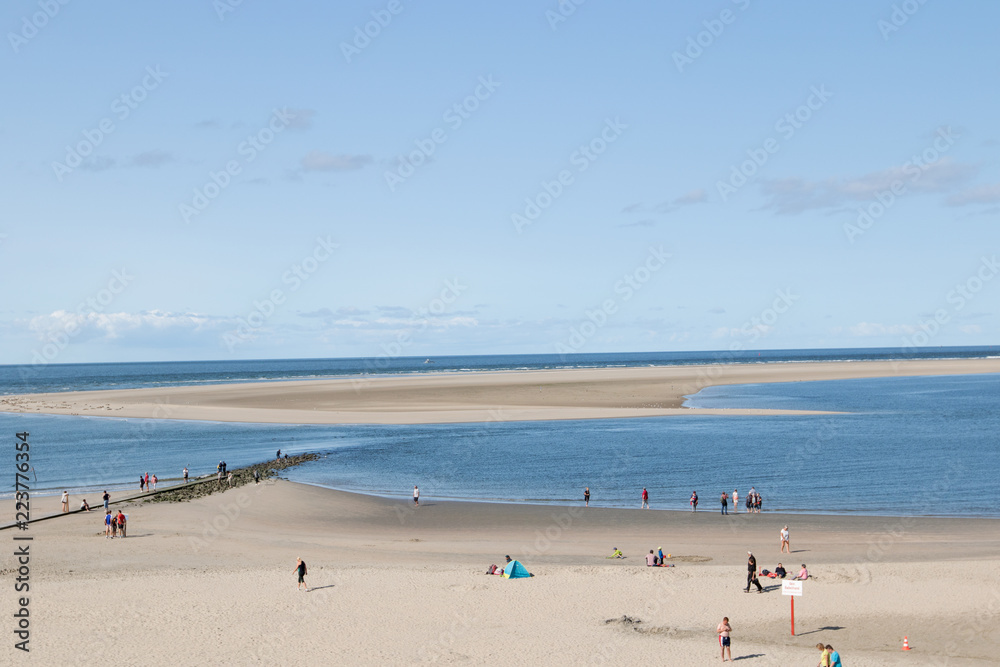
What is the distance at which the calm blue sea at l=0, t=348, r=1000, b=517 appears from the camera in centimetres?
4747

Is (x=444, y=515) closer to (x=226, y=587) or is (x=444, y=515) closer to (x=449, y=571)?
(x=449, y=571)

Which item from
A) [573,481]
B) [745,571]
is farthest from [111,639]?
[573,481]

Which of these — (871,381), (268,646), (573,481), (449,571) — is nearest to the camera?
(268,646)

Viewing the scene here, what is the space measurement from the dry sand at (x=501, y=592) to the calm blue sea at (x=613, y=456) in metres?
6.55

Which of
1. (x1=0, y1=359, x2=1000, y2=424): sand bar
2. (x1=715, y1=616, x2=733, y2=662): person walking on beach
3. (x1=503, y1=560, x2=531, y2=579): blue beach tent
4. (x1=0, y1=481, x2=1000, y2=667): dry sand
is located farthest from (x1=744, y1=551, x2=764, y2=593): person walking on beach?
(x1=0, y1=359, x2=1000, y2=424): sand bar

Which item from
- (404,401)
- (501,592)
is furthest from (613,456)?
(404,401)

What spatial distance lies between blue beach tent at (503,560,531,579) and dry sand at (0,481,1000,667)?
0.50m

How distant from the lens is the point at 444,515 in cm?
4322

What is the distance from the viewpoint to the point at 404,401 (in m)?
111

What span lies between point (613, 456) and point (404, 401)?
54368mm

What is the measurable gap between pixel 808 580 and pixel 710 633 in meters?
6.47

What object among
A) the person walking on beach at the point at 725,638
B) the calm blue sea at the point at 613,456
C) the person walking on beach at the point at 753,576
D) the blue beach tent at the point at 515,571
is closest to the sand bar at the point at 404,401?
the calm blue sea at the point at 613,456

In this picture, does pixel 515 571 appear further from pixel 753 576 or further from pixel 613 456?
pixel 613 456

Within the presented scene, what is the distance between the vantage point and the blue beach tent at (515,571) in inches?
1209
